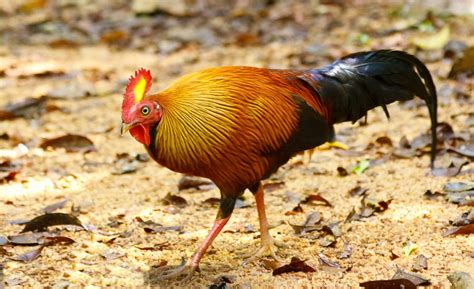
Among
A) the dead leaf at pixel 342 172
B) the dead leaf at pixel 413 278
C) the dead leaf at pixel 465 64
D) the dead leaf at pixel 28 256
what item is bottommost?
the dead leaf at pixel 342 172

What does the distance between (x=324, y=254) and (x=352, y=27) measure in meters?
6.62

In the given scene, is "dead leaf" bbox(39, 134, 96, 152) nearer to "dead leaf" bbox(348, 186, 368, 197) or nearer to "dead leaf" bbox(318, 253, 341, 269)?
"dead leaf" bbox(348, 186, 368, 197)

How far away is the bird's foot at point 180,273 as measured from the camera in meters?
4.03

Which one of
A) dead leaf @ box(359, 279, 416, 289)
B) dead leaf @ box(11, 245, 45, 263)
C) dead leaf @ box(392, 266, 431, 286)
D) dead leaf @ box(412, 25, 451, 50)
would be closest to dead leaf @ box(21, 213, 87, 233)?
dead leaf @ box(11, 245, 45, 263)

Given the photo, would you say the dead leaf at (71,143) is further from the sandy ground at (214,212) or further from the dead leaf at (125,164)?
the dead leaf at (125,164)

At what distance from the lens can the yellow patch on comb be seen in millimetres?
4023

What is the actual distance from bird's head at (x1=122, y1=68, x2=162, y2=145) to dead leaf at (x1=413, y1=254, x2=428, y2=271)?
156 centimetres

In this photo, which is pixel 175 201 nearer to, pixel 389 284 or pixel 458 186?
pixel 458 186

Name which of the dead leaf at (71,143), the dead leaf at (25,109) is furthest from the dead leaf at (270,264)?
the dead leaf at (25,109)

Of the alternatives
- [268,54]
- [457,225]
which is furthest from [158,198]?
[268,54]

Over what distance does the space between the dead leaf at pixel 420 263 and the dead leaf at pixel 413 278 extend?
13 centimetres

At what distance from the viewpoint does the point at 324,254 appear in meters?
4.27

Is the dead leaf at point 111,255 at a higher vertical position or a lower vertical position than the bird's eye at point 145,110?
lower

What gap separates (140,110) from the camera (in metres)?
3.97
